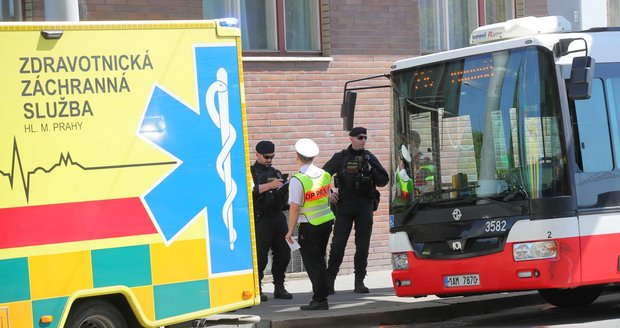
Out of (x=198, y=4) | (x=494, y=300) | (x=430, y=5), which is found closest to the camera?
(x=494, y=300)

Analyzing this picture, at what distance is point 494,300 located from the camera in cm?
1370

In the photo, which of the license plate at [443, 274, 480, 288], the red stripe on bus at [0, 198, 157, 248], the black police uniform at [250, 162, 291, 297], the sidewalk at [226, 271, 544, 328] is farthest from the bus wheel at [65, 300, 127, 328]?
the black police uniform at [250, 162, 291, 297]

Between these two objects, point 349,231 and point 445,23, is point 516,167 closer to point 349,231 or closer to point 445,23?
point 349,231

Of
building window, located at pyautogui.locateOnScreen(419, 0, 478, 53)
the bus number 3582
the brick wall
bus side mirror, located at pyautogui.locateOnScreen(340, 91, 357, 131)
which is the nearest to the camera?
the bus number 3582

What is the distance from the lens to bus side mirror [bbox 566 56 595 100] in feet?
36.6

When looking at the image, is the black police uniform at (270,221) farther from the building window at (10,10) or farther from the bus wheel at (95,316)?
the bus wheel at (95,316)

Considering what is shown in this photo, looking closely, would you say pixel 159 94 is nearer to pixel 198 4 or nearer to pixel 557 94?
pixel 557 94

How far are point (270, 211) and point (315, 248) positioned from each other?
1620 mm

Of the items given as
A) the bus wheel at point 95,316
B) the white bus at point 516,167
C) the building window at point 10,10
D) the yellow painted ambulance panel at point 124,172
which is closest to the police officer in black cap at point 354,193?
the white bus at point 516,167

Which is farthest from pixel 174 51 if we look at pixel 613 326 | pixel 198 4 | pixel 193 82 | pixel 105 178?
pixel 198 4

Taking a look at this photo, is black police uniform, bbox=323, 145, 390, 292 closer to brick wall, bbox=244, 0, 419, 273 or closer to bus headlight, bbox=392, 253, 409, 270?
bus headlight, bbox=392, 253, 409, 270

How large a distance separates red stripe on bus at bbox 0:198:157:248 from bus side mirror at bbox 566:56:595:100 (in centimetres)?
416

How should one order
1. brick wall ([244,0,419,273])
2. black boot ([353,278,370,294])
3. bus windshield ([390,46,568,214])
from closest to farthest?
bus windshield ([390,46,568,214]), black boot ([353,278,370,294]), brick wall ([244,0,419,273])

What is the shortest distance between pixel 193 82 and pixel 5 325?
237cm
